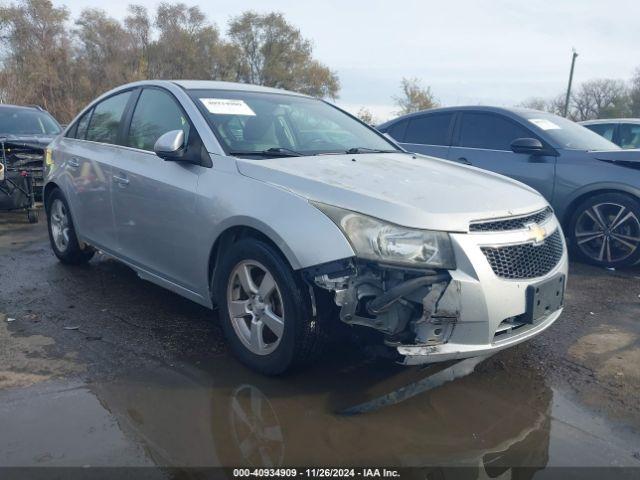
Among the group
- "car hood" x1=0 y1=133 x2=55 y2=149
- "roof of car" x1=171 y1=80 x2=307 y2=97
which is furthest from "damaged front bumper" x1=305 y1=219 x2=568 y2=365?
"car hood" x1=0 y1=133 x2=55 y2=149

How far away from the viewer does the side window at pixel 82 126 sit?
5.27 meters

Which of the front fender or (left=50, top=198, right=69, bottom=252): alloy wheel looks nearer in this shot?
(left=50, top=198, right=69, bottom=252): alloy wheel

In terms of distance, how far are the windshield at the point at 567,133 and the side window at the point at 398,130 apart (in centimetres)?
156

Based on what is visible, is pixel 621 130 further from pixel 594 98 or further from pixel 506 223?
pixel 594 98

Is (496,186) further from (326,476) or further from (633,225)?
(633,225)

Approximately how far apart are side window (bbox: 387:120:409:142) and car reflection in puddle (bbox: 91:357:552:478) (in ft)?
15.5

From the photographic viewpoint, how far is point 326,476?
241cm

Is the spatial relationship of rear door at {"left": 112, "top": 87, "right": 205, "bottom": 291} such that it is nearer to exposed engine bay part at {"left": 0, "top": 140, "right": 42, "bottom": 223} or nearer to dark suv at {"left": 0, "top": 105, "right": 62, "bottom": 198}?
exposed engine bay part at {"left": 0, "top": 140, "right": 42, "bottom": 223}

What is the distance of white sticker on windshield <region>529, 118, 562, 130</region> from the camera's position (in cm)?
656

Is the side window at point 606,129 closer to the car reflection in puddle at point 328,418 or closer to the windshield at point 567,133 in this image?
the windshield at point 567,133

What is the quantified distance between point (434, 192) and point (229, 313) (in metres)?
1.40

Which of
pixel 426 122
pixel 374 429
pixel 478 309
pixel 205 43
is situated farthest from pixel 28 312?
pixel 205 43

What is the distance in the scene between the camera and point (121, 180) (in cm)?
430

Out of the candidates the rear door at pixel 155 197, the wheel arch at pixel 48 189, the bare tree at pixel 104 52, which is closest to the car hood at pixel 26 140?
the wheel arch at pixel 48 189
